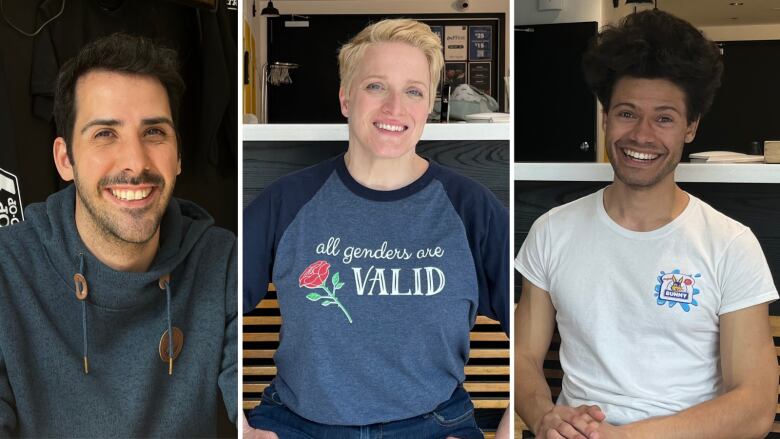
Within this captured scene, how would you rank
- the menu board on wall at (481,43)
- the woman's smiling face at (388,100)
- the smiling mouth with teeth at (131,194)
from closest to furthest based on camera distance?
the woman's smiling face at (388,100) < the menu board on wall at (481,43) < the smiling mouth with teeth at (131,194)

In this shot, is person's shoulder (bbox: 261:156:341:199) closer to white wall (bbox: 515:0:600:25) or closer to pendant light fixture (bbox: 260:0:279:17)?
pendant light fixture (bbox: 260:0:279:17)

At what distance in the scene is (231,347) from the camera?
2.19 metres

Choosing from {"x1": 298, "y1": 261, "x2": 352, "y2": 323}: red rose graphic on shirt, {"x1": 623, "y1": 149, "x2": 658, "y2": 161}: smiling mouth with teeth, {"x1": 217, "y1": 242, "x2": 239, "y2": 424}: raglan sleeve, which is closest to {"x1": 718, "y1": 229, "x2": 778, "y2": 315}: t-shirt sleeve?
{"x1": 623, "y1": 149, "x2": 658, "y2": 161}: smiling mouth with teeth

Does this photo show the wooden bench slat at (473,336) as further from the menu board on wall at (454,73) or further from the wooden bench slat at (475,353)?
the menu board on wall at (454,73)

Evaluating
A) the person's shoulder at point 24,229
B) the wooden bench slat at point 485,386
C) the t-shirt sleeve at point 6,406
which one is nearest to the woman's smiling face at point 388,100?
the wooden bench slat at point 485,386

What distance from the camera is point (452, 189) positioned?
6.47ft

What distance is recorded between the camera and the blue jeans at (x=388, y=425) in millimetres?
1953

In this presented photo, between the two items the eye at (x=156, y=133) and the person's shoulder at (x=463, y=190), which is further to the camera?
the eye at (x=156, y=133)

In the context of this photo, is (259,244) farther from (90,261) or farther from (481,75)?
(481,75)

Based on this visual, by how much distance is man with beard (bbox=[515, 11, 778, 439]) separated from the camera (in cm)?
195

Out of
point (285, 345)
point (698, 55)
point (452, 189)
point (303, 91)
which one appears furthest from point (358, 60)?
point (698, 55)

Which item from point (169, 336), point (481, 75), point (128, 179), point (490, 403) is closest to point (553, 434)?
point (490, 403)

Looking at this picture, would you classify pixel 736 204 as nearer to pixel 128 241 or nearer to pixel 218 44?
pixel 218 44

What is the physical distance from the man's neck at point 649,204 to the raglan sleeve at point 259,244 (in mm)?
893
